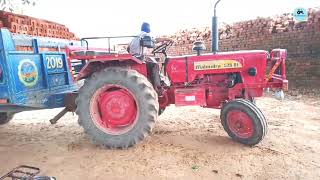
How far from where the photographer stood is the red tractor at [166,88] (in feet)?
15.3

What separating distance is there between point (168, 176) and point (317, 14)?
286 inches

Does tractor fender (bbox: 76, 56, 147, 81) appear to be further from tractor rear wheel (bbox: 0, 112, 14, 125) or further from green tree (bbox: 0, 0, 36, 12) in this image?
green tree (bbox: 0, 0, 36, 12)

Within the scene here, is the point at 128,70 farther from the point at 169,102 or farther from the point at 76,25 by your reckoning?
the point at 76,25

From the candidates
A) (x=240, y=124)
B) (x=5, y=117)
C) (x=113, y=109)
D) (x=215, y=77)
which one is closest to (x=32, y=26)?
(x=5, y=117)

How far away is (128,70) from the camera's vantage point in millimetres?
4781

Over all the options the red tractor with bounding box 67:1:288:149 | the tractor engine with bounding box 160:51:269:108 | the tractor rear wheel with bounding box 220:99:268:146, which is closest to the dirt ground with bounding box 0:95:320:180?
the tractor rear wheel with bounding box 220:99:268:146

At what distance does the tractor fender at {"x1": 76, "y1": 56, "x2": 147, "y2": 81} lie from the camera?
495cm

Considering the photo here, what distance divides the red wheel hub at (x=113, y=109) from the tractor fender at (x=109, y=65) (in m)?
0.35

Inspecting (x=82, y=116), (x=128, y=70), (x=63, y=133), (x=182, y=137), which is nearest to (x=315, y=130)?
(x=182, y=137)

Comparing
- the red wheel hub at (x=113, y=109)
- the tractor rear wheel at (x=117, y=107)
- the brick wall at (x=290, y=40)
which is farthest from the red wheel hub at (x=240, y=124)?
the brick wall at (x=290, y=40)

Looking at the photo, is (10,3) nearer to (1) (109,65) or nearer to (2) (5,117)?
(2) (5,117)

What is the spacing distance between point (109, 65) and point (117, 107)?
610 mm

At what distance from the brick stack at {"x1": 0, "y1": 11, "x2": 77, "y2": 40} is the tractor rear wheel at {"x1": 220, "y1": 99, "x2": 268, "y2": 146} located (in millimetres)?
3249

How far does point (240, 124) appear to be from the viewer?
4.64 metres
